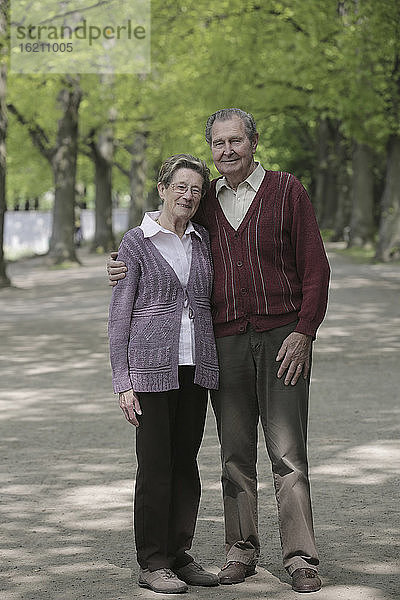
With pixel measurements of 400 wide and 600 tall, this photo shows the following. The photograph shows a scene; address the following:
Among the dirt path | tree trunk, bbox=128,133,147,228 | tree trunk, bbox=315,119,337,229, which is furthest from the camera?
tree trunk, bbox=315,119,337,229

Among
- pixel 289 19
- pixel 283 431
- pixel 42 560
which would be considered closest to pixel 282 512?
pixel 283 431

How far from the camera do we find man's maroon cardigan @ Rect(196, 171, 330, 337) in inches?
206

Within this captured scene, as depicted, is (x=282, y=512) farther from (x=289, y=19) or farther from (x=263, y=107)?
(x=263, y=107)

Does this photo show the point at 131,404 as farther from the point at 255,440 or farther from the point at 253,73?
the point at 253,73

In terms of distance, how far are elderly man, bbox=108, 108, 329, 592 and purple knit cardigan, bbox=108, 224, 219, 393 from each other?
0.10m

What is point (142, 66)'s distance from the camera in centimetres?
3125

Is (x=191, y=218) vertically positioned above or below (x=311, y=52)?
below

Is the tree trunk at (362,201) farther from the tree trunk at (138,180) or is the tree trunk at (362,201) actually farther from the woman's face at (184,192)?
the woman's face at (184,192)

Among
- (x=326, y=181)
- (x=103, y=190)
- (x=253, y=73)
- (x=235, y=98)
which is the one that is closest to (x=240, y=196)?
(x=253, y=73)

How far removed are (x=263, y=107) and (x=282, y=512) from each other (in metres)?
27.6

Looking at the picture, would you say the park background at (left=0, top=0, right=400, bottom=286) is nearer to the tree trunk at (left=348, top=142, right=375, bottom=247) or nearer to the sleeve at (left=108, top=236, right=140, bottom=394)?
the tree trunk at (left=348, top=142, right=375, bottom=247)

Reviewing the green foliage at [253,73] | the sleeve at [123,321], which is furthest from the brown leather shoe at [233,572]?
the green foliage at [253,73]

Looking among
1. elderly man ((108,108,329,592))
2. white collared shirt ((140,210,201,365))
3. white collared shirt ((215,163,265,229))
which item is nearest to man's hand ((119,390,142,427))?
white collared shirt ((140,210,201,365))

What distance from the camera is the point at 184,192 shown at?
17.1ft
